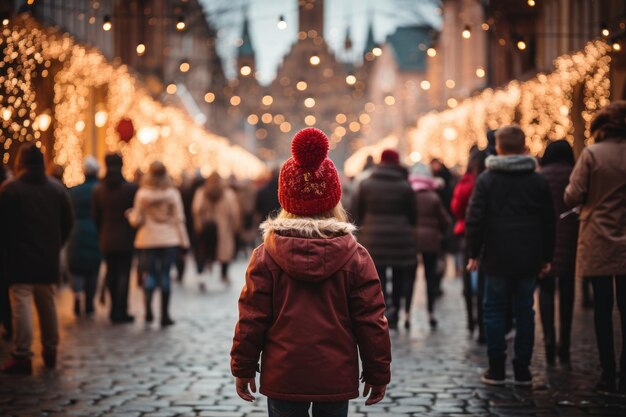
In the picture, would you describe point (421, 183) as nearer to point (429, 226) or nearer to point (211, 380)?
point (429, 226)

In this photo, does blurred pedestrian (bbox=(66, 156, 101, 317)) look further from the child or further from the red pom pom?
the red pom pom

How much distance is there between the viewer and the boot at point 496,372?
8.71 m

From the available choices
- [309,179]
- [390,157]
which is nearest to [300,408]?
[309,179]

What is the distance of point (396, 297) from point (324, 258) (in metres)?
7.67

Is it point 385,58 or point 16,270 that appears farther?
point 385,58

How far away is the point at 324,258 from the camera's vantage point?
15.6 ft

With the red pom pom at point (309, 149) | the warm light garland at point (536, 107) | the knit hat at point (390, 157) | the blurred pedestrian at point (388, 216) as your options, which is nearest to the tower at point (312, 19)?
the warm light garland at point (536, 107)

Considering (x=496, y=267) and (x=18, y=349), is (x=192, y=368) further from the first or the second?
(x=496, y=267)

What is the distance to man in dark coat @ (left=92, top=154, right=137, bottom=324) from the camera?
1311cm

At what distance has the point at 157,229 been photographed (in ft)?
43.1

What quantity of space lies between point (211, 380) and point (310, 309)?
4456 mm

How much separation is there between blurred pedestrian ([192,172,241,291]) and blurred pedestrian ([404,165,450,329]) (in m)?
5.76

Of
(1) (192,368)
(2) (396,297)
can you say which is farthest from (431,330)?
(1) (192,368)

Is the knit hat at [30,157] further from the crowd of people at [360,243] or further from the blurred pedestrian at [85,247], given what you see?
the blurred pedestrian at [85,247]
